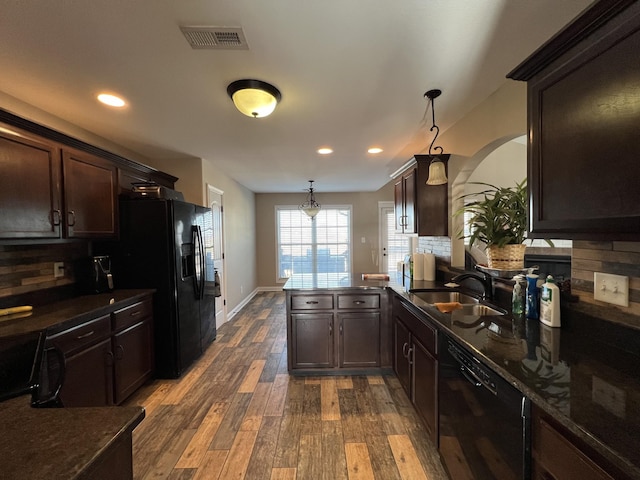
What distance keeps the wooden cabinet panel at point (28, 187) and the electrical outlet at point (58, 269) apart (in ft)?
1.58

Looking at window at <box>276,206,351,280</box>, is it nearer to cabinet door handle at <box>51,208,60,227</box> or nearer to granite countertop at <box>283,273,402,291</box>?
granite countertop at <box>283,273,402,291</box>

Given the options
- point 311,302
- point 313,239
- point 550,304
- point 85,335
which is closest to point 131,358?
point 85,335

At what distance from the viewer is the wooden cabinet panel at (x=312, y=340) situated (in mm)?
2760

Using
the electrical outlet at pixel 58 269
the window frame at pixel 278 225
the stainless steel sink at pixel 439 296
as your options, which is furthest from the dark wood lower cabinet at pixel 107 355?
the window frame at pixel 278 225

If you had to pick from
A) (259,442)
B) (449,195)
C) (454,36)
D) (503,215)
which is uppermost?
(454,36)

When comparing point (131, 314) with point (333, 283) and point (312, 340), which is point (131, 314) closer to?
point (312, 340)

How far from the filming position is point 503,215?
180 cm

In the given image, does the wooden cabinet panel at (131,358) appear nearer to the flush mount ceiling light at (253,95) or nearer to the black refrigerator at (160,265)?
the black refrigerator at (160,265)

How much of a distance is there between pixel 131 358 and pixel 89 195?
1435 mm

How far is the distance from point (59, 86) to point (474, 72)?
8.99 ft

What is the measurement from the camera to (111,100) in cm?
208

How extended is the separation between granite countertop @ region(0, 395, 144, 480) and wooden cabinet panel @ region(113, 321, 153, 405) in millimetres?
1520

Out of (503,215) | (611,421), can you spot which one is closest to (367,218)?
(503,215)

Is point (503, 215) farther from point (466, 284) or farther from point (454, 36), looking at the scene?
point (454, 36)
